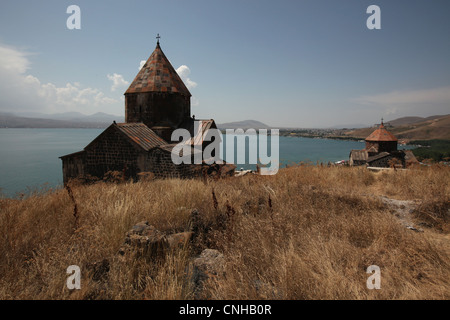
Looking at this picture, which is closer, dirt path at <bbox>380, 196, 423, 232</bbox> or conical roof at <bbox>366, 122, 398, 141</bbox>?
dirt path at <bbox>380, 196, 423, 232</bbox>

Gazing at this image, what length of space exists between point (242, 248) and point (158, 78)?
13.2m

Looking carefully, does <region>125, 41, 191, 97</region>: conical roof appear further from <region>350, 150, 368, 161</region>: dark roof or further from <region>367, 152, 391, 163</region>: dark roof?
<region>350, 150, 368, 161</region>: dark roof

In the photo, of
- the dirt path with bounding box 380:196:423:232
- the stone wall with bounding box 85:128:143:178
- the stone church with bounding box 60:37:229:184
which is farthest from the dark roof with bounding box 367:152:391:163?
the stone wall with bounding box 85:128:143:178

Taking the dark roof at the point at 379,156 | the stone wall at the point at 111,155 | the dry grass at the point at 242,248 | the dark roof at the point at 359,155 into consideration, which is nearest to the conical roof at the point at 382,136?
the dark roof at the point at 359,155

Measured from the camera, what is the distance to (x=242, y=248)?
2816 millimetres

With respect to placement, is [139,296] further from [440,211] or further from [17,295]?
[440,211]

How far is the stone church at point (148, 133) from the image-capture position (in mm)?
10776

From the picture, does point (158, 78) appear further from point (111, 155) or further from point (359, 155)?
point (359, 155)

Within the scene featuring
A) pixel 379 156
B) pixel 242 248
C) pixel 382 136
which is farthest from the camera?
pixel 382 136

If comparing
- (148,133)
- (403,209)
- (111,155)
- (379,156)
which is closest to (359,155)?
(379,156)

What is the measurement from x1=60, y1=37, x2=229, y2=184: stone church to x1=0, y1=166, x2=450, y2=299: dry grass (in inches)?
242

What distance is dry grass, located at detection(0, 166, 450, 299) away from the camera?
6.73 ft

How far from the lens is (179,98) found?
547 inches

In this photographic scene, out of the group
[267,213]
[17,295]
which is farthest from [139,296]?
[267,213]
